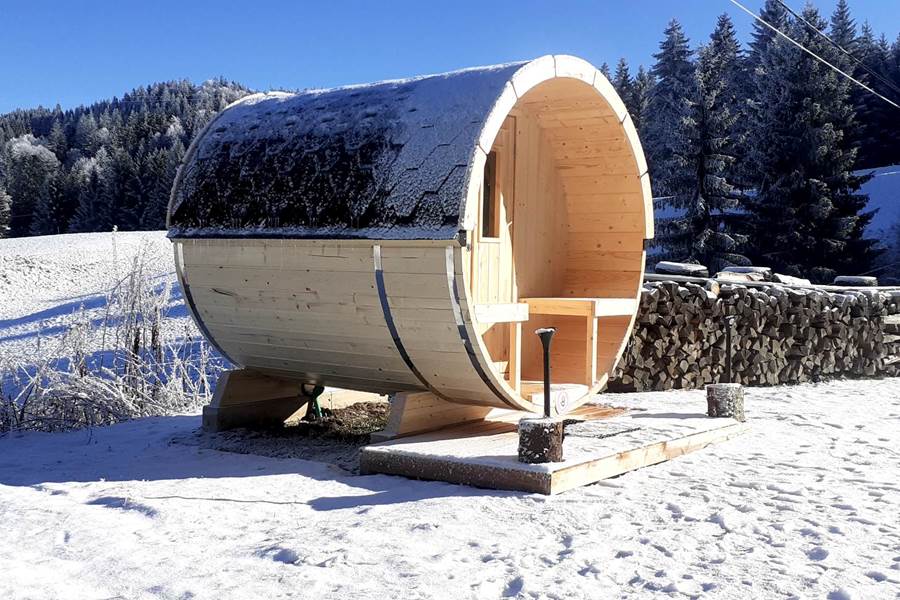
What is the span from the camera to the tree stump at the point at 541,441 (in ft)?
15.6

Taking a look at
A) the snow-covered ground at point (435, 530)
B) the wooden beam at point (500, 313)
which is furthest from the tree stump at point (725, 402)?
the wooden beam at point (500, 313)

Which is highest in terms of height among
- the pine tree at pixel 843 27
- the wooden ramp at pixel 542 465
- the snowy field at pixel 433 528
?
the pine tree at pixel 843 27

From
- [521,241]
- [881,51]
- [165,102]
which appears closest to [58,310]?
[521,241]

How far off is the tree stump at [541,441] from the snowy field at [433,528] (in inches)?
8.7

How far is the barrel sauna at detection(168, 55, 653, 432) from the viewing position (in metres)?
5.07

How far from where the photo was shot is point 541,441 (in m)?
4.78

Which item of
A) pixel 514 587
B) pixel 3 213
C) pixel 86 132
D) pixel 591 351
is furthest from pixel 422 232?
pixel 86 132

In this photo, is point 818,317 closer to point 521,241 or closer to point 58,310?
point 521,241

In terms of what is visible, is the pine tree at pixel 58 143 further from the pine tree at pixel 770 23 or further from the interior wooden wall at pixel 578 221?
the interior wooden wall at pixel 578 221

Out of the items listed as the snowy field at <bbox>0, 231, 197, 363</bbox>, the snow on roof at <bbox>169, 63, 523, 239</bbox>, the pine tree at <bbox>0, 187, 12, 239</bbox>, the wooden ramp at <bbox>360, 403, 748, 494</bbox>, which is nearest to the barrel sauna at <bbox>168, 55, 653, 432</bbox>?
the snow on roof at <bbox>169, 63, 523, 239</bbox>

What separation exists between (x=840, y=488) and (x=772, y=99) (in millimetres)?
23881

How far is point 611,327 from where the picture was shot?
688 cm

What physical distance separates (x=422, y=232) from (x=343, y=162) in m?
0.89

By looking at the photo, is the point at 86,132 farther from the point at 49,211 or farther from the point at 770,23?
the point at 770,23
